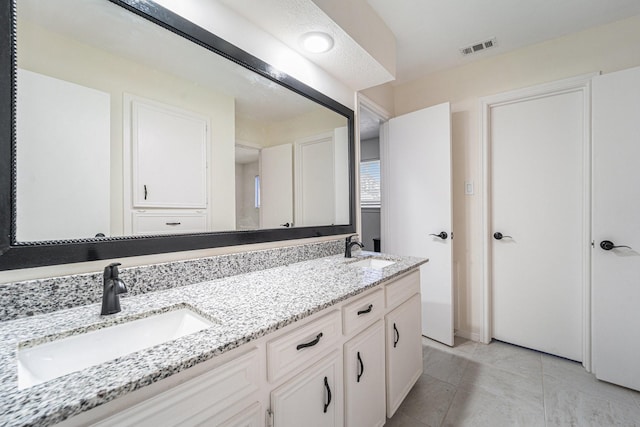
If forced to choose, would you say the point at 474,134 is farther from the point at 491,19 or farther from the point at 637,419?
the point at 637,419

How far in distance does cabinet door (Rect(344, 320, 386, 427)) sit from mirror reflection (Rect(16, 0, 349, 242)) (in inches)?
30.8

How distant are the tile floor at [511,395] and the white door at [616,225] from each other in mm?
216

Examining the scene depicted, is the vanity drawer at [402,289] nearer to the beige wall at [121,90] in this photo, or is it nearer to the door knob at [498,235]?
the beige wall at [121,90]

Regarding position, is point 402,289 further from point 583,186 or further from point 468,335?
point 583,186

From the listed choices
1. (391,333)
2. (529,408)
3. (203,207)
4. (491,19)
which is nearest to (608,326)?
(529,408)

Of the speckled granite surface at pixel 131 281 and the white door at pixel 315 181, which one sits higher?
the white door at pixel 315 181

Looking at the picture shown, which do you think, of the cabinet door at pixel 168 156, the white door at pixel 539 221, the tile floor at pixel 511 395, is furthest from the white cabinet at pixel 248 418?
the white door at pixel 539 221

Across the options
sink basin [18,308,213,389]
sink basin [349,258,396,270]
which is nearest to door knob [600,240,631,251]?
sink basin [349,258,396,270]

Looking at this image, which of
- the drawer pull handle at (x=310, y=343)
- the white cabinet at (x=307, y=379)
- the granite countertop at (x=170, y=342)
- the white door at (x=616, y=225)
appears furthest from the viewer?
the white door at (x=616, y=225)

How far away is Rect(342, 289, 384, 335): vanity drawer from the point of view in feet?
3.74

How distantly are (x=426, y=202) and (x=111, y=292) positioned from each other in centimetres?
238

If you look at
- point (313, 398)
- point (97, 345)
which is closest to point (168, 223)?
point (97, 345)

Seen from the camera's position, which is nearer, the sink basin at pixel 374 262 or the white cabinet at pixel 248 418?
the white cabinet at pixel 248 418

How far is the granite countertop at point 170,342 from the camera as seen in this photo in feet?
1.51
